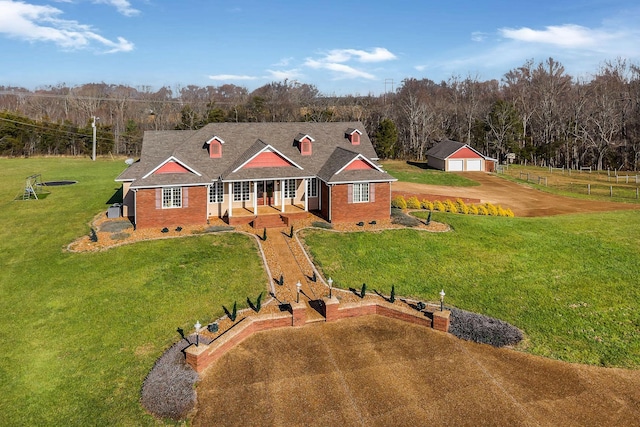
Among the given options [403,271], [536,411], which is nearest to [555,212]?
[403,271]

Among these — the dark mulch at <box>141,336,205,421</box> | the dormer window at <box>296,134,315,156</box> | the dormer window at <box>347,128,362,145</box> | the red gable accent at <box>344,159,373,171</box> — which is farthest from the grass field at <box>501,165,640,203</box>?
the dark mulch at <box>141,336,205,421</box>

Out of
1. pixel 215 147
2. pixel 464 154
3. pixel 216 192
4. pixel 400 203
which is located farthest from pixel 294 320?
pixel 464 154

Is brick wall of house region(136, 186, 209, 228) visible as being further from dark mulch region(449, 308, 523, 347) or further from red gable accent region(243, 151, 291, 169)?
dark mulch region(449, 308, 523, 347)

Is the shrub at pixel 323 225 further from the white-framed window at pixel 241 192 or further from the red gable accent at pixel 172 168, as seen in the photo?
the red gable accent at pixel 172 168

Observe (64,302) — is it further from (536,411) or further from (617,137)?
(617,137)

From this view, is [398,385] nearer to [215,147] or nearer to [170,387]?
[170,387]

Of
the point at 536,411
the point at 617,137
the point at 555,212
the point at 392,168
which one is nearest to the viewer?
the point at 536,411
